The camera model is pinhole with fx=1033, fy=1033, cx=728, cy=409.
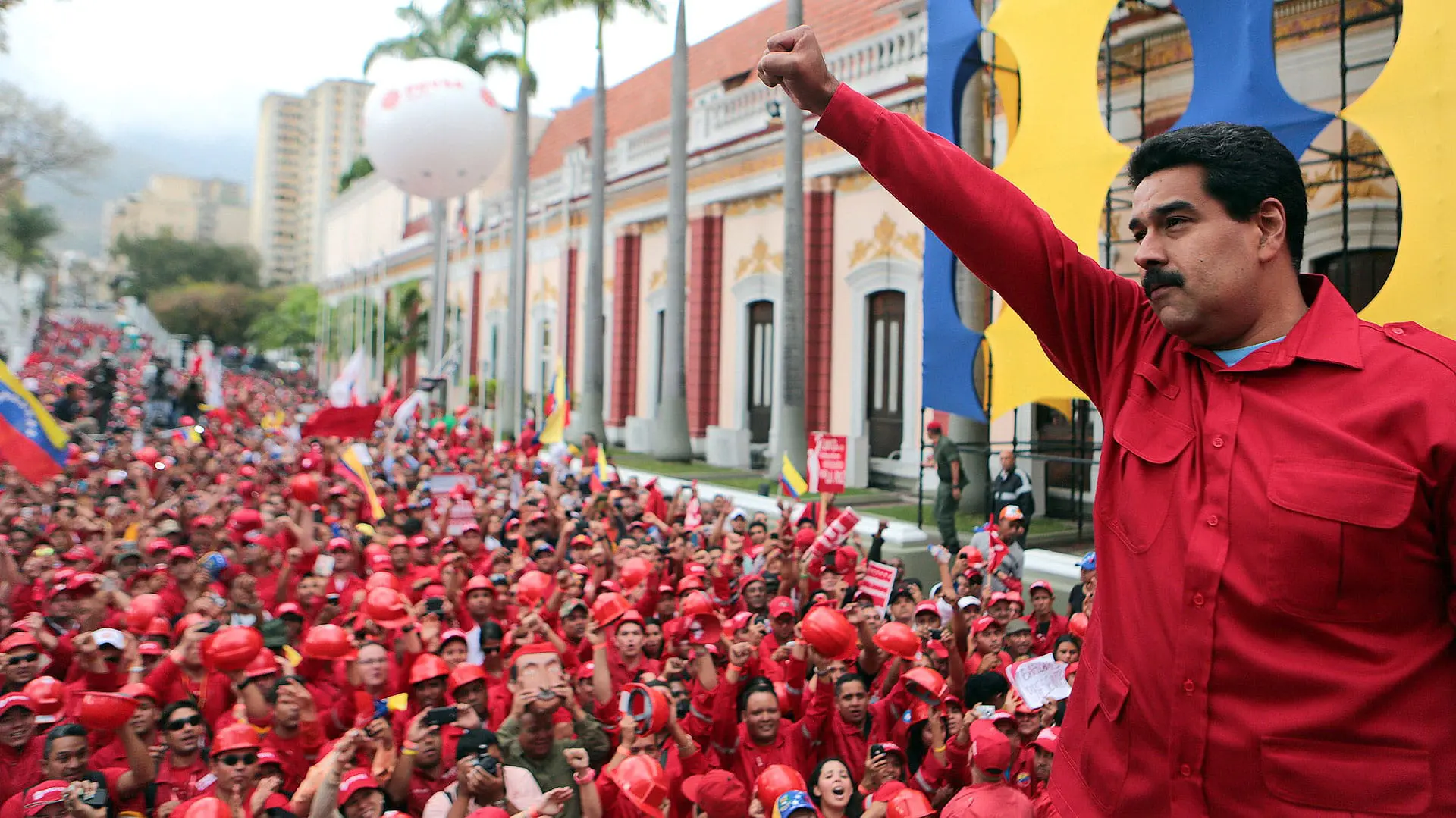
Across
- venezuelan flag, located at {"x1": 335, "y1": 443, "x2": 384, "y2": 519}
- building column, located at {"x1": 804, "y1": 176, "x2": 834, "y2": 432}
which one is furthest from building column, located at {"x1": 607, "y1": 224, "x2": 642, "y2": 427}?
venezuelan flag, located at {"x1": 335, "y1": 443, "x2": 384, "y2": 519}

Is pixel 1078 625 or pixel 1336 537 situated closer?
pixel 1336 537

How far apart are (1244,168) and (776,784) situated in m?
3.32

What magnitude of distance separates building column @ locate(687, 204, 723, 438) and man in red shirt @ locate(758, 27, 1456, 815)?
20299 millimetres

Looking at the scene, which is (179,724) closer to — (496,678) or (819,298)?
(496,678)

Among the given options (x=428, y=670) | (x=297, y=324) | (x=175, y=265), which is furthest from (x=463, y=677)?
(x=175, y=265)

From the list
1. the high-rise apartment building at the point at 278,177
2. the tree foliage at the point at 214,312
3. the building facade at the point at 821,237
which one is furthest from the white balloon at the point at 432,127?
the high-rise apartment building at the point at 278,177

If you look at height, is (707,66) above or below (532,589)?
above

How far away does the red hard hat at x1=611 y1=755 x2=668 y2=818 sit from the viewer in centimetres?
439

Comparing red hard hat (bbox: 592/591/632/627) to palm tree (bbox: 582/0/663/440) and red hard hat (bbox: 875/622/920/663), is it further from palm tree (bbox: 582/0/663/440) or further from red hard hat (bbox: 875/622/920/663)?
palm tree (bbox: 582/0/663/440)

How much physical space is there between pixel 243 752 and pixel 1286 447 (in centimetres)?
448

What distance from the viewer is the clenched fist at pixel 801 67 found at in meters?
1.75

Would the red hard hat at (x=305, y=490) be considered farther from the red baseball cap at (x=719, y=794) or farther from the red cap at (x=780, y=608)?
the red baseball cap at (x=719, y=794)

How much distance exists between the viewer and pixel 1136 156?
1.75m

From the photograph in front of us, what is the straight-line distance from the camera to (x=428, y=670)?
17.7 ft
